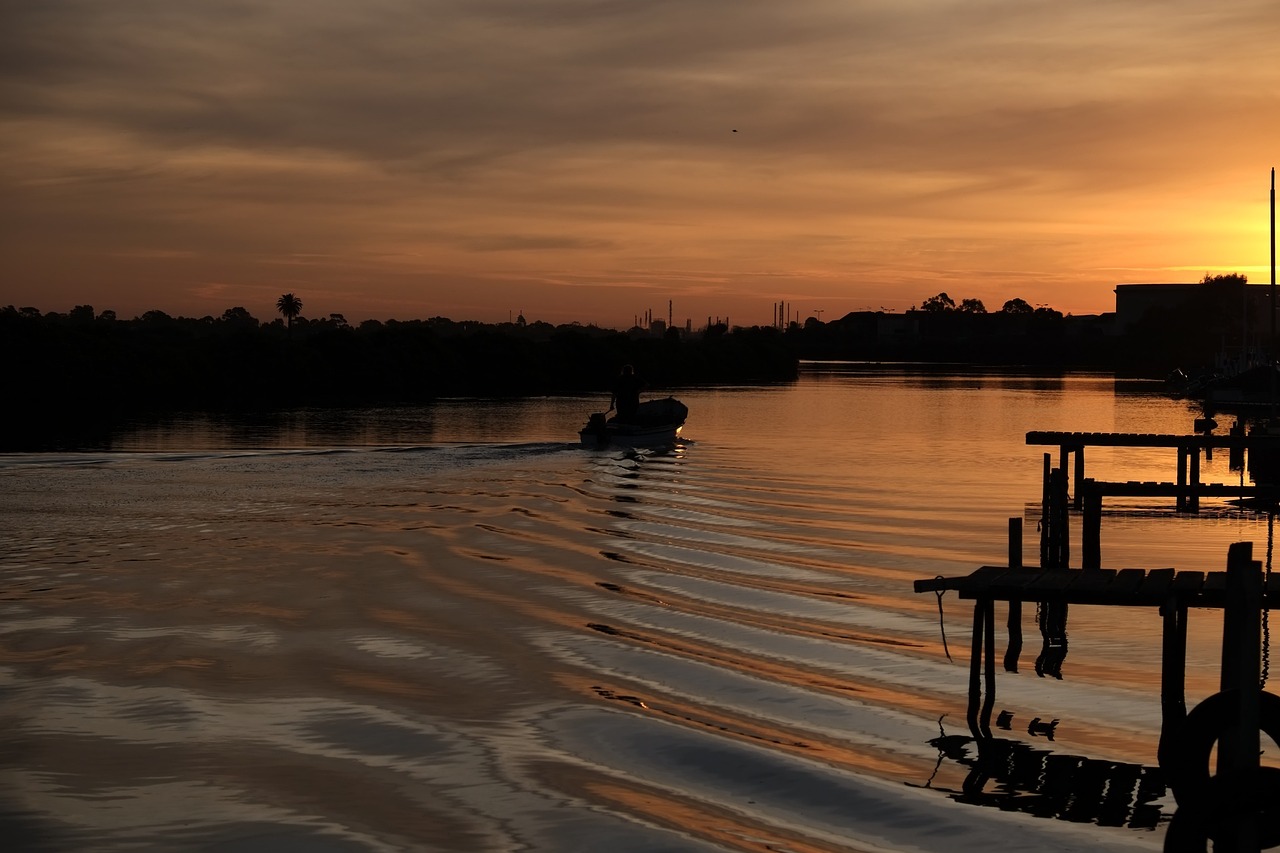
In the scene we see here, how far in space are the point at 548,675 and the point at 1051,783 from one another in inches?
241

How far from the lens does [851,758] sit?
12438mm

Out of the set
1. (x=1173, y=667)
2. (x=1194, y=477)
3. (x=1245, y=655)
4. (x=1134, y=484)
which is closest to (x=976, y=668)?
(x=1173, y=667)

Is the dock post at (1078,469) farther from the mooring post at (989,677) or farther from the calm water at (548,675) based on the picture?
the mooring post at (989,677)

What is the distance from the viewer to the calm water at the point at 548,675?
36.5 feet

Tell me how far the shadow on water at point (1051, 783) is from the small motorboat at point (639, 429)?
116ft

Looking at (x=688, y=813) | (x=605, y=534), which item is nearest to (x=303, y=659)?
(x=688, y=813)

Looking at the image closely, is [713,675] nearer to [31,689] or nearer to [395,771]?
[395,771]

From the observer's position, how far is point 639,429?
→ 48.8 metres

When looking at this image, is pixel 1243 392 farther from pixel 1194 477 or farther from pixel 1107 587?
pixel 1107 587

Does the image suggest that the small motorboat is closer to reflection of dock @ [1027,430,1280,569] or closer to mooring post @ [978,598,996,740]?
reflection of dock @ [1027,430,1280,569]

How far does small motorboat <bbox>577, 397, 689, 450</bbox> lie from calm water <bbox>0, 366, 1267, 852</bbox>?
1209 centimetres

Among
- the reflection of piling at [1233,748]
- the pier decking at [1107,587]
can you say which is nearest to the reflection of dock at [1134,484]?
the pier decking at [1107,587]

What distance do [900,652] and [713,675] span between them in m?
2.67

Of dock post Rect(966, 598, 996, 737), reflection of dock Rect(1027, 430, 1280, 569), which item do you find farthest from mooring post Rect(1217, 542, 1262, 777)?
reflection of dock Rect(1027, 430, 1280, 569)
